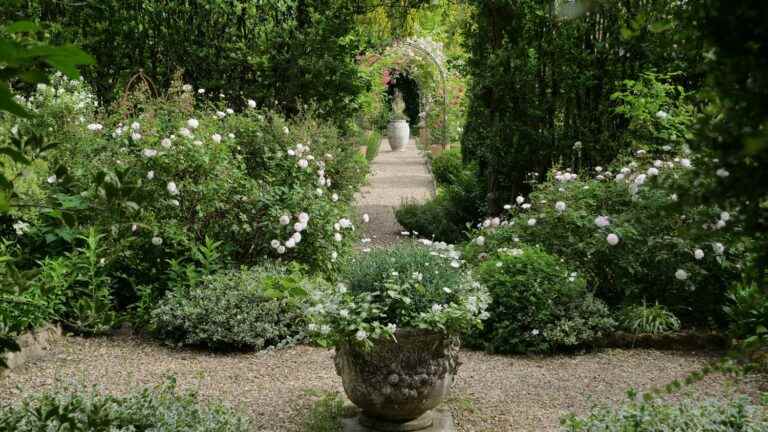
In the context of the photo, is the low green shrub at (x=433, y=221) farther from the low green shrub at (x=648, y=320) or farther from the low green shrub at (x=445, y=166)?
the low green shrub at (x=648, y=320)

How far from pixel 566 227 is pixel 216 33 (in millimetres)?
5160

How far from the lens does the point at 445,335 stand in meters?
3.61

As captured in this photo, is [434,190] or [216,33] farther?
[434,190]

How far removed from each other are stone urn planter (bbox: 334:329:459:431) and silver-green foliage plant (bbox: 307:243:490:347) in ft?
0.22

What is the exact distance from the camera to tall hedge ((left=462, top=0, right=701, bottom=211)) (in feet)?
24.2

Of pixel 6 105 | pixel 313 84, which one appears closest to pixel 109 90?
pixel 313 84

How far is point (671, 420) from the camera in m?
3.28

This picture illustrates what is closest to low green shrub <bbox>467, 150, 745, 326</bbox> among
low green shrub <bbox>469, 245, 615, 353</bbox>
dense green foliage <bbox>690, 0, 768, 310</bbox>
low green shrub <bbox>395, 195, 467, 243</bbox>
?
low green shrub <bbox>469, 245, 615, 353</bbox>

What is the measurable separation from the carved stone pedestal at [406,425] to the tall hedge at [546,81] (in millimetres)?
4214

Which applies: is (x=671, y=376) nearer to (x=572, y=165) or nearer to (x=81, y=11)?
(x=572, y=165)

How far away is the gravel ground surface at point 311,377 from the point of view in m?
4.09

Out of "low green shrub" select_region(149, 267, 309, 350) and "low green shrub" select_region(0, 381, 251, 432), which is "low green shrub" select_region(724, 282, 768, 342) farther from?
"low green shrub" select_region(0, 381, 251, 432)

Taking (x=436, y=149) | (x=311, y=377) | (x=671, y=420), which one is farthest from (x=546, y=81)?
(x=436, y=149)

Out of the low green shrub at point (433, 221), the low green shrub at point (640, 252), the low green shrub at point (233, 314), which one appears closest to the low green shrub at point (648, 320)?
the low green shrub at point (640, 252)
